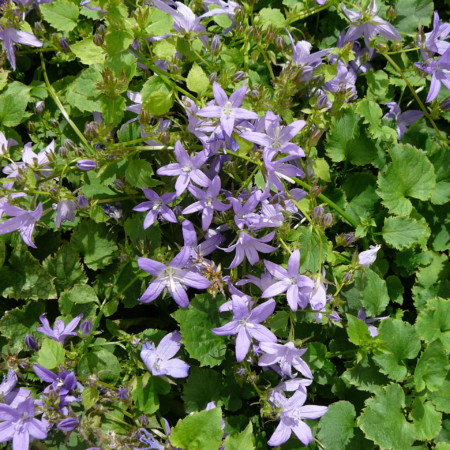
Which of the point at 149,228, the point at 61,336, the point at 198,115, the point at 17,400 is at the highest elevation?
the point at 198,115

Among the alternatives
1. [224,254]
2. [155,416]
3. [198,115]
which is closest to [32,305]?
[155,416]

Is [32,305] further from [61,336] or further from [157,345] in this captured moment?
[157,345]

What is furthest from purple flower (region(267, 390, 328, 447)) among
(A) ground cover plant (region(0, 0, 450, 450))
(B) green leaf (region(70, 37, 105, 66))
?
(B) green leaf (region(70, 37, 105, 66))

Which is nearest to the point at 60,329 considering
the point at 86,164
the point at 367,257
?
the point at 86,164

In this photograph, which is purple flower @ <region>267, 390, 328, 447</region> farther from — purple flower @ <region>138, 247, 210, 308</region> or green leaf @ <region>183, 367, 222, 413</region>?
purple flower @ <region>138, 247, 210, 308</region>

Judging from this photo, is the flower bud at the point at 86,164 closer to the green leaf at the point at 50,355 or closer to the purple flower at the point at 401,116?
the green leaf at the point at 50,355

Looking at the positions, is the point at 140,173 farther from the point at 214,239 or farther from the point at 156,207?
the point at 214,239

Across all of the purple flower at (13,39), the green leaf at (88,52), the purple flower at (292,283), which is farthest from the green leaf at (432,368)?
the purple flower at (13,39)
